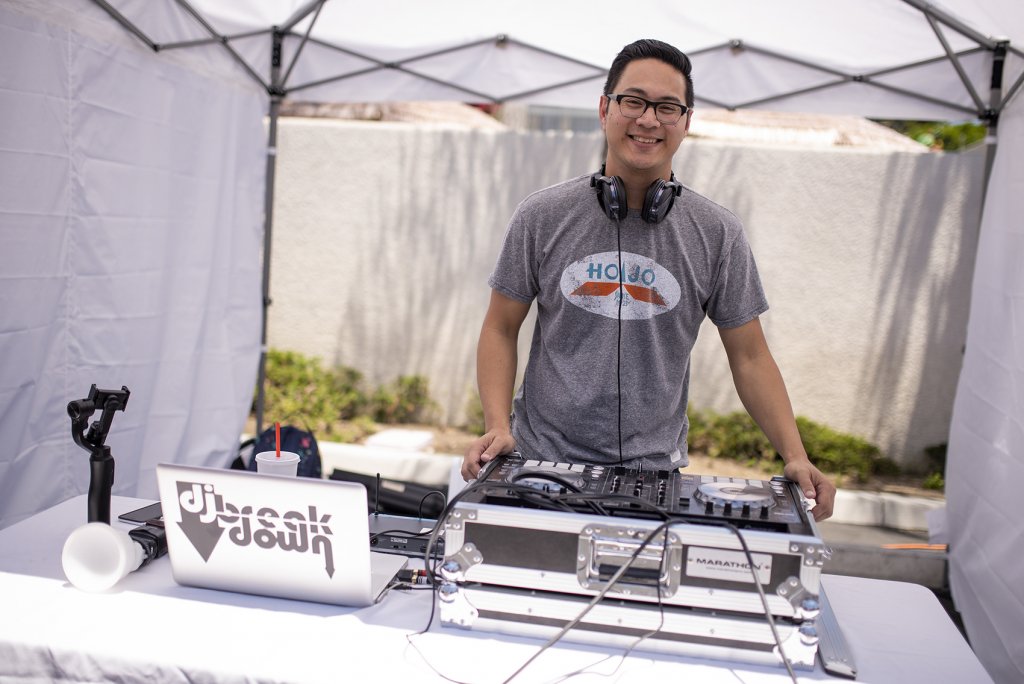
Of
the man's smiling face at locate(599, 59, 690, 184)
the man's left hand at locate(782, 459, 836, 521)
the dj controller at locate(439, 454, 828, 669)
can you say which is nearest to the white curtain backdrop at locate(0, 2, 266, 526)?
the man's smiling face at locate(599, 59, 690, 184)

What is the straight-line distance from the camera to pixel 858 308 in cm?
597

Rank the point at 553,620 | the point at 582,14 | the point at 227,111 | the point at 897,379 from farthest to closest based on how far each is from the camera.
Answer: the point at 897,379 < the point at 227,111 < the point at 582,14 < the point at 553,620

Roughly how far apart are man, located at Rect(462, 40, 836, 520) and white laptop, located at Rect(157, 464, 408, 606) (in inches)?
Result: 22.8

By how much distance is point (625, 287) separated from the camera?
76.5 inches

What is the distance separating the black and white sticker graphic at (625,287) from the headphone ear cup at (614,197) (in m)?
0.10

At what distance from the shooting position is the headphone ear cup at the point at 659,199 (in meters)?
1.88

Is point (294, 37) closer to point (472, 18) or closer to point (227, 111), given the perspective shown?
point (227, 111)

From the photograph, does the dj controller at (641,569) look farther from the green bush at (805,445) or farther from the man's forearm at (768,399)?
the green bush at (805,445)

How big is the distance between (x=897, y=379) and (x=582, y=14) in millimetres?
3812

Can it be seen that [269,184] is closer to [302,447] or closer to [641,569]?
[302,447]

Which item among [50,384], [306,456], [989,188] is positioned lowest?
[306,456]

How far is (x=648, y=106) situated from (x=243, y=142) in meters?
2.80

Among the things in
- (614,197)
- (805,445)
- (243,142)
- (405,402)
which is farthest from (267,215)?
(805,445)

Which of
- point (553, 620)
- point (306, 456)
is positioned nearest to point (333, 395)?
point (306, 456)
